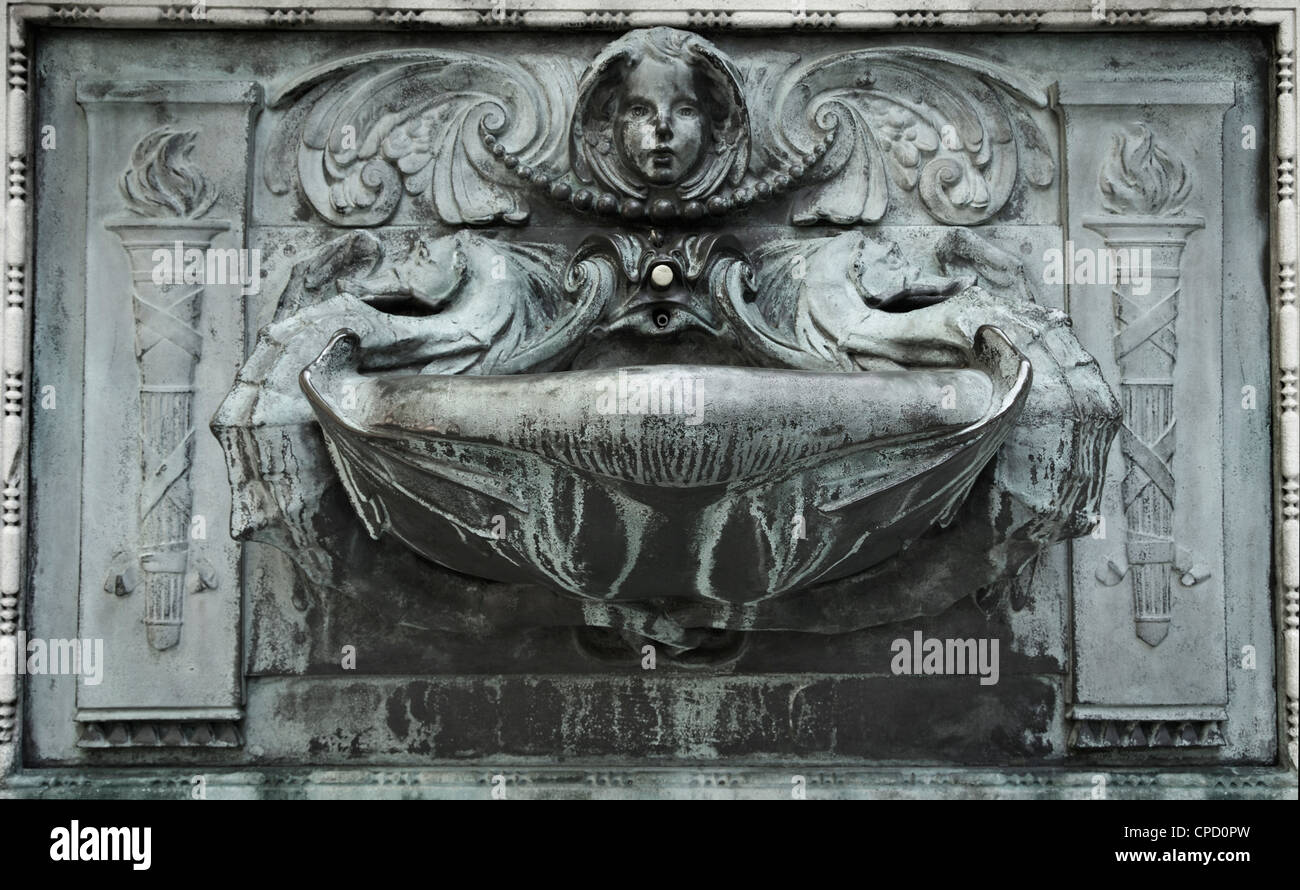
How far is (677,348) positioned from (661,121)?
1.81 feet

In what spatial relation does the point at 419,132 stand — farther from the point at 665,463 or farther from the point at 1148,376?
the point at 1148,376

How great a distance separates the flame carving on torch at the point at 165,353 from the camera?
3160 millimetres

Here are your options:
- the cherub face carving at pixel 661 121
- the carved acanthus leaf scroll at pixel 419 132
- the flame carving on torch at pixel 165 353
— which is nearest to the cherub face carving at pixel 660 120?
the cherub face carving at pixel 661 121

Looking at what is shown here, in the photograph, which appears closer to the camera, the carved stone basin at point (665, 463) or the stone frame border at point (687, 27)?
the carved stone basin at point (665, 463)

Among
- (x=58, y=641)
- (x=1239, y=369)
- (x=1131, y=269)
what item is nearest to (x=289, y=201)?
(x=58, y=641)

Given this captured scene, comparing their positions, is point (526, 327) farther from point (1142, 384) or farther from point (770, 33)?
point (1142, 384)

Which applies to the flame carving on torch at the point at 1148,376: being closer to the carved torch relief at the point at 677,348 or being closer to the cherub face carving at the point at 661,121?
the carved torch relief at the point at 677,348

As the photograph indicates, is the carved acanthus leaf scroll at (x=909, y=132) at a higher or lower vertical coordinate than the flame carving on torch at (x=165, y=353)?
higher

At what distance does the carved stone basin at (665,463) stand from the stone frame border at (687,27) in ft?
1.95

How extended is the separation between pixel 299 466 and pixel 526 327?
0.66 m

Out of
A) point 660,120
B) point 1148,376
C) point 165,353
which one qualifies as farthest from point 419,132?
point 1148,376

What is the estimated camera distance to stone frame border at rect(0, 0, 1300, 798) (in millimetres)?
3107

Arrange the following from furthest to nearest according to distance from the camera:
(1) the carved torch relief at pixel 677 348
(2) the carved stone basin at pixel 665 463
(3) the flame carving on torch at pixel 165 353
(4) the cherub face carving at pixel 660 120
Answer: (3) the flame carving on torch at pixel 165 353 < (4) the cherub face carving at pixel 660 120 < (1) the carved torch relief at pixel 677 348 < (2) the carved stone basin at pixel 665 463

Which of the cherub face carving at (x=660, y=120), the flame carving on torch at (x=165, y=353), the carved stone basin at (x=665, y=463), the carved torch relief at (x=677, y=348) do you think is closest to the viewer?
the carved stone basin at (x=665, y=463)
